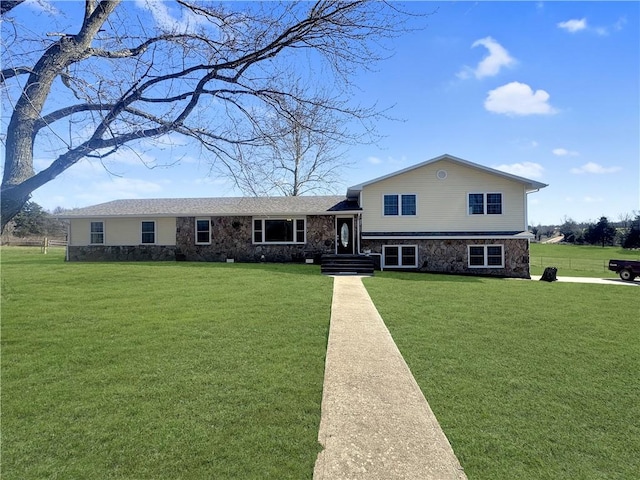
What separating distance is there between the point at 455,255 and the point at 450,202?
276 centimetres

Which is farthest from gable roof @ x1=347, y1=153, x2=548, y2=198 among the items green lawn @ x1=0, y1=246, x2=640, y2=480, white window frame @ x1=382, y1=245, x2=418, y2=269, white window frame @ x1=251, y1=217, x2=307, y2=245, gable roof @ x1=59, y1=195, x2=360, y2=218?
green lawn @ x1=0, y1=246, x2=640, y2=480

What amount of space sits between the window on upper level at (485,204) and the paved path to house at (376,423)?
563 inches

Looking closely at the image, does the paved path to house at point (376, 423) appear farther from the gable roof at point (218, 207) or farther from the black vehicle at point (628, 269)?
the black vehicle at point (628, 269)

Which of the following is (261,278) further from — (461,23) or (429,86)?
(461,23)

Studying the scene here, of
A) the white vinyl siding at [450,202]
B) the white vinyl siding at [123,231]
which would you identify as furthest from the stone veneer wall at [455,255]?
the white vinyl siding at [123,231]

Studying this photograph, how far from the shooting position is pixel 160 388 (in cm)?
390

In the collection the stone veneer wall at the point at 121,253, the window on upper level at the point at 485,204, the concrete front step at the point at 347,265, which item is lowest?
the concrete front step at the point at 347,265

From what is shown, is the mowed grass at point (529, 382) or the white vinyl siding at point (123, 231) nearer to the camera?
the mowed grass at point (529, 382)

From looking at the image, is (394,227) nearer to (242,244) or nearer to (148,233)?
(242,244)

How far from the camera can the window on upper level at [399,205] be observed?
17.9 meters

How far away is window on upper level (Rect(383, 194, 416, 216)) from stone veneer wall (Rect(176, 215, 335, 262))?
9.95 ft

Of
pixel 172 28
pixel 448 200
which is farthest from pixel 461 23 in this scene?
pixel 448 200

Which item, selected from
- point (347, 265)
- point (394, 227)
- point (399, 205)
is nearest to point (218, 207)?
point (347, 265)

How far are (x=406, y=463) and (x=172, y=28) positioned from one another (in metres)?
5.61
